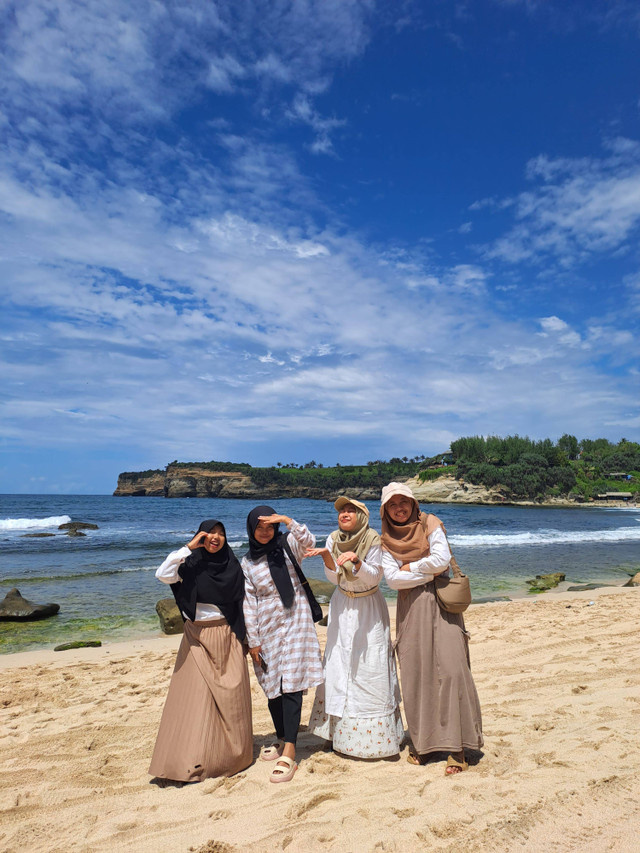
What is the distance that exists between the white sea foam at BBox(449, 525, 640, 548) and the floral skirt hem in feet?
62.4

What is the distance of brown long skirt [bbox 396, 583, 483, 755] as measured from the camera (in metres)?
3.48

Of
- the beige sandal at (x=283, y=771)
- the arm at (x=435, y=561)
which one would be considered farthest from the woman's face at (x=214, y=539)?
the beige sandal at (x=283, y=771)

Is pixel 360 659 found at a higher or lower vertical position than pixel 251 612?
lower

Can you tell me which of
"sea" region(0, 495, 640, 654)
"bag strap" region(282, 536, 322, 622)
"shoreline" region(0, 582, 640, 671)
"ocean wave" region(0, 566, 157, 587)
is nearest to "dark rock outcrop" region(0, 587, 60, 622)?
"sea" region(0, 495, 640, 654)

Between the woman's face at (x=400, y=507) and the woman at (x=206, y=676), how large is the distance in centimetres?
119

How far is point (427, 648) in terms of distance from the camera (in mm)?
3537

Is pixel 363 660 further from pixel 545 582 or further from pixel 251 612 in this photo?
pixel 545 582

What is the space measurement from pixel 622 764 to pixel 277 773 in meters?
2.28

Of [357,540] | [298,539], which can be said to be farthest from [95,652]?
[357,540]

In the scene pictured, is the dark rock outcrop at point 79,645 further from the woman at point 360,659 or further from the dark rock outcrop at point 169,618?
the woman at point 360,659

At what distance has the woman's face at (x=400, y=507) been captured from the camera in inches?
143

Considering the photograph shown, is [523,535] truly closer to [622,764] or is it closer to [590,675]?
[590,675]

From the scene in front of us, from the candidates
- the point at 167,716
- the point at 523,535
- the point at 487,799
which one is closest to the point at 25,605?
the point at 167,716

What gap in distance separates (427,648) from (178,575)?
179 centimetres
